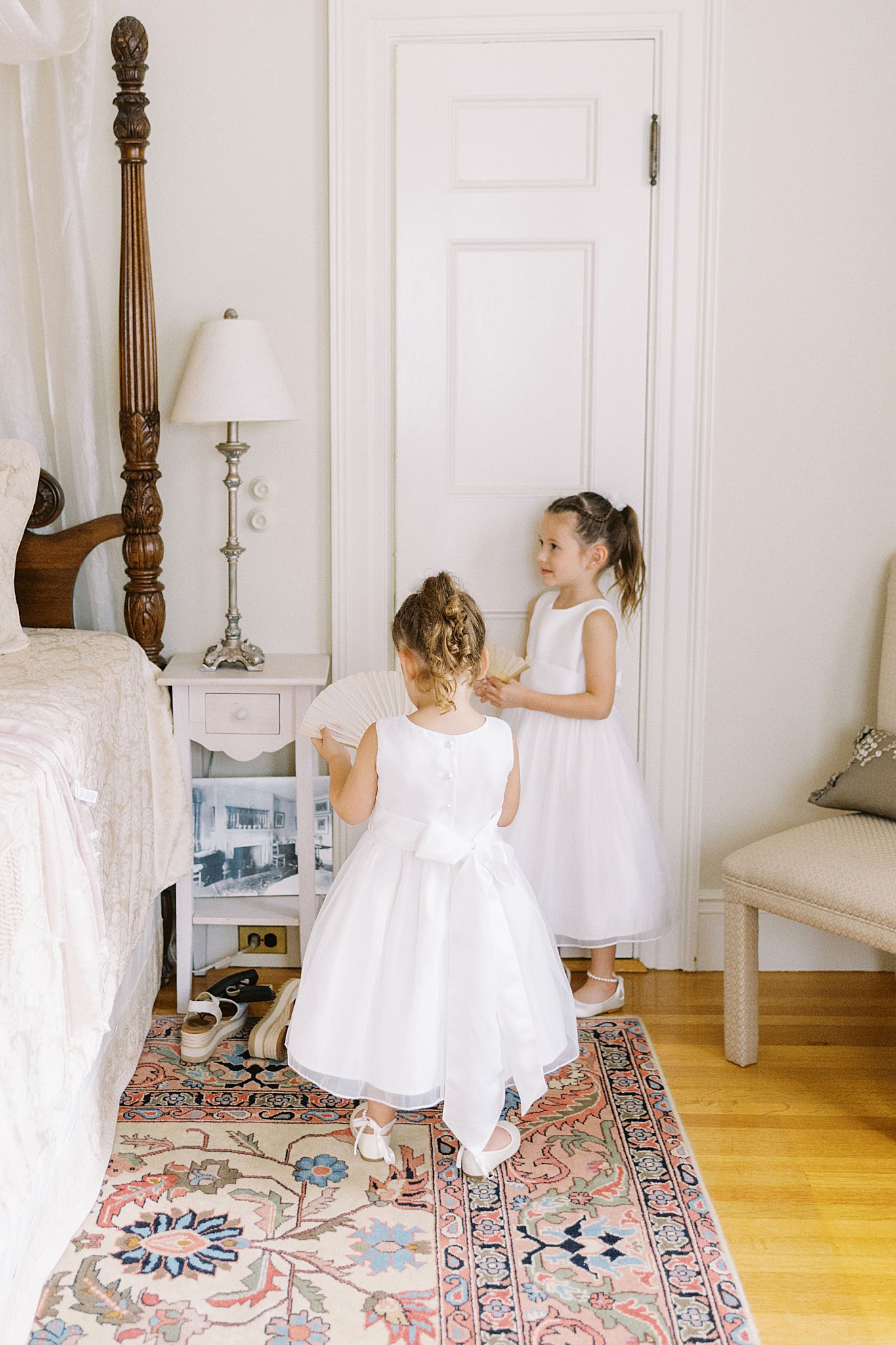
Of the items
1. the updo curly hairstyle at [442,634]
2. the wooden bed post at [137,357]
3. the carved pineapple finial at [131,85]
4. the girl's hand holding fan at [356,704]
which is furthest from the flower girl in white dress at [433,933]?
the carved pineapple finial at [131,85]

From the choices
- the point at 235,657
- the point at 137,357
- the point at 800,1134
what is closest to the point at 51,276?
the point at 137,357

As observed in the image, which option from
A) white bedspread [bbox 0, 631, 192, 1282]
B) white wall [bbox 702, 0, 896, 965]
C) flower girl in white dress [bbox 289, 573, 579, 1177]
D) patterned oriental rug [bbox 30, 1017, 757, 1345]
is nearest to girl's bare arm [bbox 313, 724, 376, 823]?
flower girl in white dress [bbox 289, 573, 579, 1177]

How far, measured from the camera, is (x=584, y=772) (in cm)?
266

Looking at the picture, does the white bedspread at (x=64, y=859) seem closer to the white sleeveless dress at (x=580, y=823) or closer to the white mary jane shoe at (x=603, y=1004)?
the white sleeveless dress at (x=580, y=823)

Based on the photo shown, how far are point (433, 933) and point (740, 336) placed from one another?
168 centimetres

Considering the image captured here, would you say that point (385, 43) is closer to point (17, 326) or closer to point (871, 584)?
point (17, 326)

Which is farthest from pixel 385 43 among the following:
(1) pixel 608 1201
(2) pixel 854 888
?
(1) pixel 608 1201

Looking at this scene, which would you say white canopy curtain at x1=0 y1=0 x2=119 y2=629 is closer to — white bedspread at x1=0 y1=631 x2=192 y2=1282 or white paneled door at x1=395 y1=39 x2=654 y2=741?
white bedspread at x1=0 y1=631 x2=192 y2=1282

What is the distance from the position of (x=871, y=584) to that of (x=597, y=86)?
4.51 ft

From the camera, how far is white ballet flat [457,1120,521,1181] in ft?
6.79

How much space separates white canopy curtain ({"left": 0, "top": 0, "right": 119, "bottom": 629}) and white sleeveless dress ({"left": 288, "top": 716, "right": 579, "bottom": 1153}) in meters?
1.22

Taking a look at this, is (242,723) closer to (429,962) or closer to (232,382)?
(232,382)

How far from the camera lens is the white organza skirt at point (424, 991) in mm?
1985

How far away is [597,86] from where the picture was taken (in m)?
2.74
